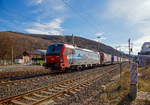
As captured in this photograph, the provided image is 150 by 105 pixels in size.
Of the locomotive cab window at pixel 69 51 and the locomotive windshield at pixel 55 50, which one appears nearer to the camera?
the locomotive windshield at pixel 55 50

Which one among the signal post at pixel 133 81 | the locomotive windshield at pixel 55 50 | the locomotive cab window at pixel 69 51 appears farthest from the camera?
the locomotive cab window at pixel 69 51

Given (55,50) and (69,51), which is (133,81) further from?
(69,51)

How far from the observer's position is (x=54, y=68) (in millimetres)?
14297

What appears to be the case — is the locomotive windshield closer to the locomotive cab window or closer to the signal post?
the locomotive cab window

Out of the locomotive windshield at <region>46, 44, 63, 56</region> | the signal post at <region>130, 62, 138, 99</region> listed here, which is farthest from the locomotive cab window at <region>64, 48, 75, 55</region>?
the signal post at <region>130, 62, 138, 99</region>

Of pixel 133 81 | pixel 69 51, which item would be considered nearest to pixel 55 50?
pixel 69 51

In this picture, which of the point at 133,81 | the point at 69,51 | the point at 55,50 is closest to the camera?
the point at 133,81

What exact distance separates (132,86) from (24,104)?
5.02 meters

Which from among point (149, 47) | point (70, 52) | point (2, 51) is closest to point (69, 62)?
point (70, 52)

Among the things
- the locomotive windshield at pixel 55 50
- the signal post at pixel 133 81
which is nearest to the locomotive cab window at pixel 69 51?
the locomotive windshield at pixel 55 50

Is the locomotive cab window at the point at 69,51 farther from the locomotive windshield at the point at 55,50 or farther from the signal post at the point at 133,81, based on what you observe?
the signal post at the point at 133,81

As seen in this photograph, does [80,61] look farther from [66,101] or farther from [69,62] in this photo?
[66,101]

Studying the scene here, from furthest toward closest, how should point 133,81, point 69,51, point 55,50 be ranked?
point 69,51 → point 55,50 → point 133,81

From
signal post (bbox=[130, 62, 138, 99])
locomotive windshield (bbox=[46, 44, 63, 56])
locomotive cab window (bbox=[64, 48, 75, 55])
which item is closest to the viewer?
signal post (bbox=[130, 62, 138, 99])
